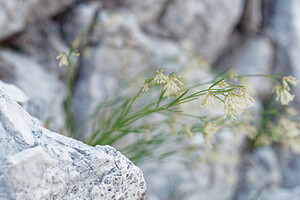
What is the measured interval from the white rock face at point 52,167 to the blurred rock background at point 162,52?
59 centimetres

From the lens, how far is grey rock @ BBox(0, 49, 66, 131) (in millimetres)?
1360

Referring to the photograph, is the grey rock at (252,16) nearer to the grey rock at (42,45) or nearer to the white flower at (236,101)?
the grey rock at (42,45)

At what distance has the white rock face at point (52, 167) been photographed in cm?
54

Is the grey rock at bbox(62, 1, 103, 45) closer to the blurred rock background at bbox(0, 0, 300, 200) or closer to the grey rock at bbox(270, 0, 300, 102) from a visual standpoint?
the blurred rock background at bbox(0, 0, 300, 200)

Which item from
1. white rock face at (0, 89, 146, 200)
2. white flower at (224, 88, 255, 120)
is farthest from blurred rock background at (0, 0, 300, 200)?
white flower at (224, 88, 255, 120)

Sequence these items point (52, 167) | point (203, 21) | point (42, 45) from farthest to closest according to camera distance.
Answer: point (203, 21), point (42, 45), point (52, 167)

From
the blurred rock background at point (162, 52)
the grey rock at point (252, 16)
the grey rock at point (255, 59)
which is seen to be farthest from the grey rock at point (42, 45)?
the grey rock at point (252, 16)

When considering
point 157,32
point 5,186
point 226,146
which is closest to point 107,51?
point 157,32

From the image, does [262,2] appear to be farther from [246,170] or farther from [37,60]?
[37,60]

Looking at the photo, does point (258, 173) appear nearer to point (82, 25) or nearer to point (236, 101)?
point (82, 25)

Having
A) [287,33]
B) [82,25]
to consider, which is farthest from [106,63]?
[287,33]

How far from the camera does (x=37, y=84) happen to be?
4.72 feet

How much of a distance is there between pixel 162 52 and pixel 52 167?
4.69 feet

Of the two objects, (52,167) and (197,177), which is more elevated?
(197,177)
